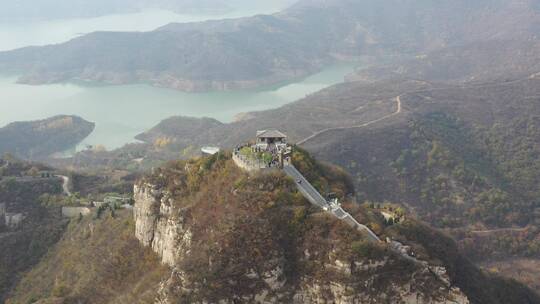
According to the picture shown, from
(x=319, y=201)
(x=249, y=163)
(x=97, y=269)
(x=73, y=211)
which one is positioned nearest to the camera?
(x=319, y=201)

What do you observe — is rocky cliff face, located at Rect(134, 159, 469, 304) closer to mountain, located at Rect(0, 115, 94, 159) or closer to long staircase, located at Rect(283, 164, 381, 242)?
long staircase, located at Rect(283, 164, 381, 242)

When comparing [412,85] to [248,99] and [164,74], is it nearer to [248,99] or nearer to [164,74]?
[248,99]

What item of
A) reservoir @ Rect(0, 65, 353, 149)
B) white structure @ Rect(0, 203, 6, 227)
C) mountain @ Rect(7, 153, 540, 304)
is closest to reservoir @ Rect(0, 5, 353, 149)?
reservoir @ Rect(0, 65, 353, 149)

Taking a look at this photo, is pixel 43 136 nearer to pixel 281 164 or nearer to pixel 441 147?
pixel 441 147

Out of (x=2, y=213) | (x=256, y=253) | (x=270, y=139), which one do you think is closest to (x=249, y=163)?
(x=270, y=139)

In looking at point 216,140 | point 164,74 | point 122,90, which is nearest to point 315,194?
point 216,140

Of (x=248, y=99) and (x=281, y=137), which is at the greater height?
(x=281, y=137)
